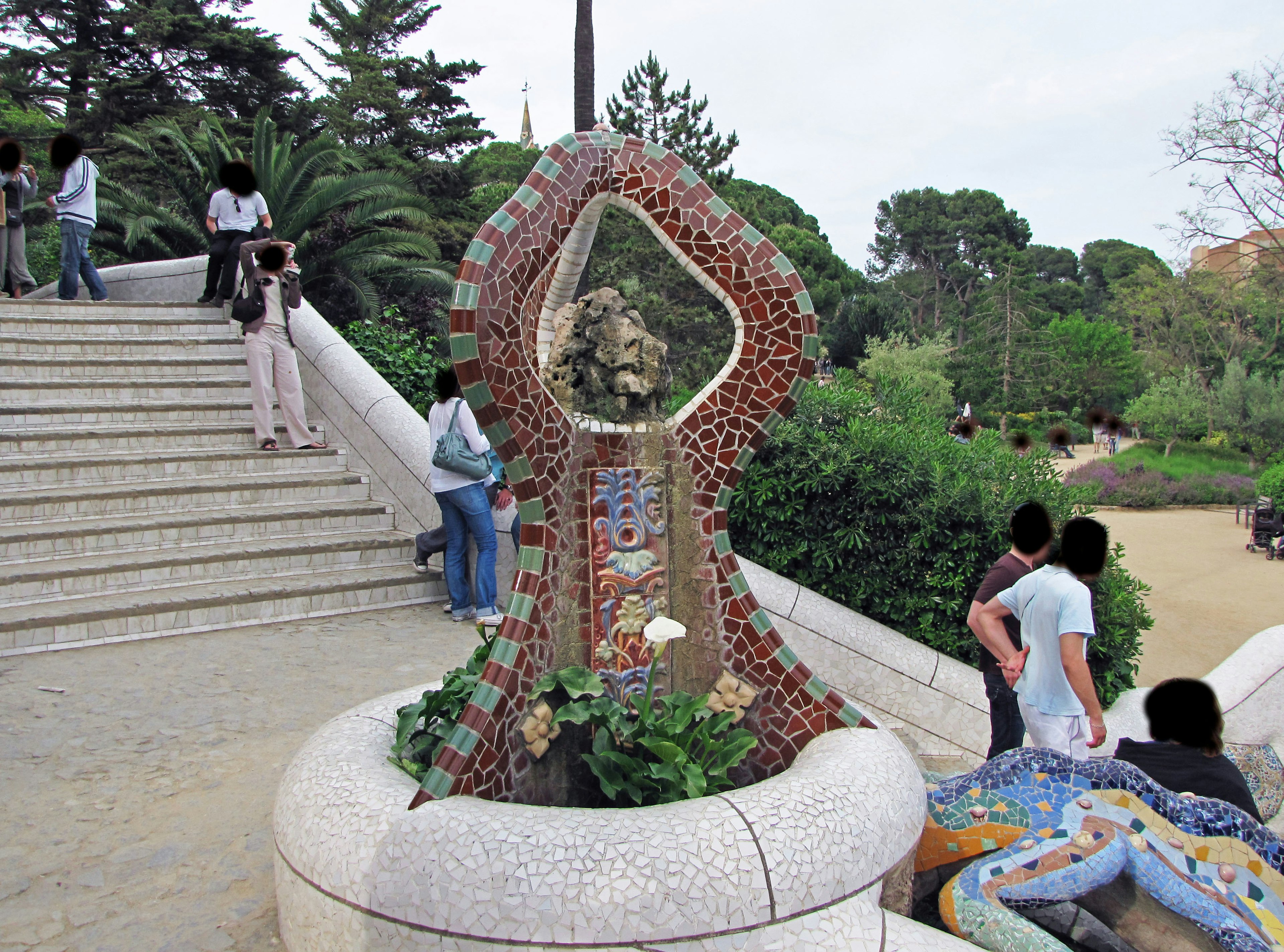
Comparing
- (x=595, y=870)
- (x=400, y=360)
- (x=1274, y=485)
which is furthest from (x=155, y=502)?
(x=1274, y=485)

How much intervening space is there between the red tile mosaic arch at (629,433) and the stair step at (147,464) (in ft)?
16.0

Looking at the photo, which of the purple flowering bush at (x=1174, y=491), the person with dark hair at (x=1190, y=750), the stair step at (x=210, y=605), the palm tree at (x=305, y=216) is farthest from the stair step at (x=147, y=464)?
the purple flowering bush at (x=1174, y=491)

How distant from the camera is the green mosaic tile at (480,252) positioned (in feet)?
8.68

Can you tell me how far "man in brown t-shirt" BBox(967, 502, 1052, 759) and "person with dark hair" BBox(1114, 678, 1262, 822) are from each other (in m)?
0.61

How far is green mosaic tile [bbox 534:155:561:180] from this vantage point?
9.26 ft

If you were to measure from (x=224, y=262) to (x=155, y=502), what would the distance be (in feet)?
9.74

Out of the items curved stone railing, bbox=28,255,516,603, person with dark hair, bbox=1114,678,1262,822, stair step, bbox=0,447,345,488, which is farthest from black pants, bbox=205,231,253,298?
person with dark hair, bbox=1114,678,1262,822

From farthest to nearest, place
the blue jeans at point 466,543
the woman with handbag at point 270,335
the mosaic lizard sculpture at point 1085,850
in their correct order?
the woman with handbag at point 270,335 < the blue jeans at point 466,543 < the mosaic lizard sculpture at point 1085,850

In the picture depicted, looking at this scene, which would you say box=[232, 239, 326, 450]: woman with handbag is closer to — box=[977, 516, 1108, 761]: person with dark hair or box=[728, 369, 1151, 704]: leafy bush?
box=[728, 369, 1151, 704]: leafy bush

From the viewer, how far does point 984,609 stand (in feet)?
12.4

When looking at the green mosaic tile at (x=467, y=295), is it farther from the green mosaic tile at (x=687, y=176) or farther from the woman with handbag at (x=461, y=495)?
the woman with handbag at (x=461, y=495)

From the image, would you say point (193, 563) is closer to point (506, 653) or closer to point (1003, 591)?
point (506, 653)

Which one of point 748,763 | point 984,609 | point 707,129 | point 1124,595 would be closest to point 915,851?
point 748,763

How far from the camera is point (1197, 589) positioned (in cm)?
1128
